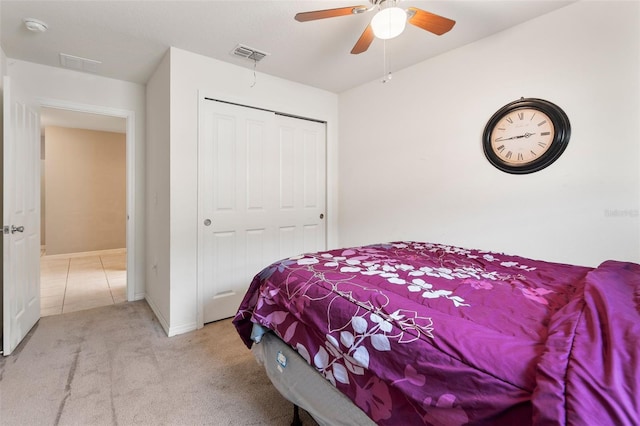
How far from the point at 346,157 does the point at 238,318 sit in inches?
94.3

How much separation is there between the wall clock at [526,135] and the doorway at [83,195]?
193 inches

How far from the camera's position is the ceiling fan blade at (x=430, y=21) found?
161 centimetres

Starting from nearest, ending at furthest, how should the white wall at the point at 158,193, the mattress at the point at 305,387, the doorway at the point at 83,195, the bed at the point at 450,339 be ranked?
1. the bed at the point at 450,339
2. the mattress at the point at 305,387
3. the white wall at the point at 158,193
4. the doorway at the point at 83,195

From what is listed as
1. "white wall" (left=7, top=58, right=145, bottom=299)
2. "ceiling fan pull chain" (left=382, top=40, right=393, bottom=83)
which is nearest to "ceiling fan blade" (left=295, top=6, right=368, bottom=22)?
"ceiling fan pull chain" (left=382, top=40, right=393, bottom=83)

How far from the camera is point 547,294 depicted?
113 centimetres

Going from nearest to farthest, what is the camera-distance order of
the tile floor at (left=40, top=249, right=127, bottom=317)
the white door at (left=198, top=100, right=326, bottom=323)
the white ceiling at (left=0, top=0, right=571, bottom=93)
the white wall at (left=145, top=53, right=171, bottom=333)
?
the white ceiling at (left=0, top=0, right=571, bottom=93)
the white wall at (left=145, top=53, right=171, bottom=333)
the white door at (left=198, top=100, right=326, bottom=323)
the tile floor at (left=40, top=249, right=127, bottom=317)

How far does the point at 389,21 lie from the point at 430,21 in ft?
0.89

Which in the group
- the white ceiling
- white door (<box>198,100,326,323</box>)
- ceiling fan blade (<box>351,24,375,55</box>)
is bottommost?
white door (<box>198,100,326,323</box>)

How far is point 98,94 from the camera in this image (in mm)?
3051

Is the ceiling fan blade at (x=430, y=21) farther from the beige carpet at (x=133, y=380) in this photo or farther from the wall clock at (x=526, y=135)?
the beige carpet at (x=133, y=380)

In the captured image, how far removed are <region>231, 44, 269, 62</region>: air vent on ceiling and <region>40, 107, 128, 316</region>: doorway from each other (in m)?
3.11

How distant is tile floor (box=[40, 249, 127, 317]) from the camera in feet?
10.4

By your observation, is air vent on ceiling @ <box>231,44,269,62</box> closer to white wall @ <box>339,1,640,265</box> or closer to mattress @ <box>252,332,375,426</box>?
white wall @ <box>339,1,640,265</box>

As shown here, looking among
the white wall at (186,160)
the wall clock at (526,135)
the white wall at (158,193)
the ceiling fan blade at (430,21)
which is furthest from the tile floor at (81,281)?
the wall clock at (526,135)
